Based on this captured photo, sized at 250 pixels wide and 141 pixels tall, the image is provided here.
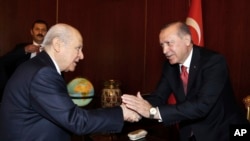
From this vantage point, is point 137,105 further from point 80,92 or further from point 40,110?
point 80,92

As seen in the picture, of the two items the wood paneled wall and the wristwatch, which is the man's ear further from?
the wood paneled wall

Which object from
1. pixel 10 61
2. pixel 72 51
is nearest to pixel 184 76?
pixel 72 51

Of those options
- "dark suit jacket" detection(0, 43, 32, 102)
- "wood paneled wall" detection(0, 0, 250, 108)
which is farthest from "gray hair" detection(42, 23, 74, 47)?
"wood paneled wall" detection(0, 0, 250, 108)

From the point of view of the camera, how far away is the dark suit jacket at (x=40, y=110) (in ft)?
5.32

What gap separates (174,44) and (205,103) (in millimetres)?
477

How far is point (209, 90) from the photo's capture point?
213cm

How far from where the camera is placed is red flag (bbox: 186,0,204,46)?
4.02 metres

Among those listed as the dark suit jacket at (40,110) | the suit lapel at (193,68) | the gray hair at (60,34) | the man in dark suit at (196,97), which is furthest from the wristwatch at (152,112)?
the gray hair at (60,34)

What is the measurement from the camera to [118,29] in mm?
5508

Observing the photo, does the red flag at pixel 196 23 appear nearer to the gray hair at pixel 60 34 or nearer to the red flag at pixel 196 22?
the red flag at pixel 196 22

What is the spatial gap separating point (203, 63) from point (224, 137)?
1.85ft

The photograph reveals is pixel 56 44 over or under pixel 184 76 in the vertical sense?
over

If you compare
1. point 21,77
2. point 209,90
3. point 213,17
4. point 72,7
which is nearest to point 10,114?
point 21,77

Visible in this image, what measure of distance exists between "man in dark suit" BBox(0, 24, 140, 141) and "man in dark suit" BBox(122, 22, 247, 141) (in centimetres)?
48
